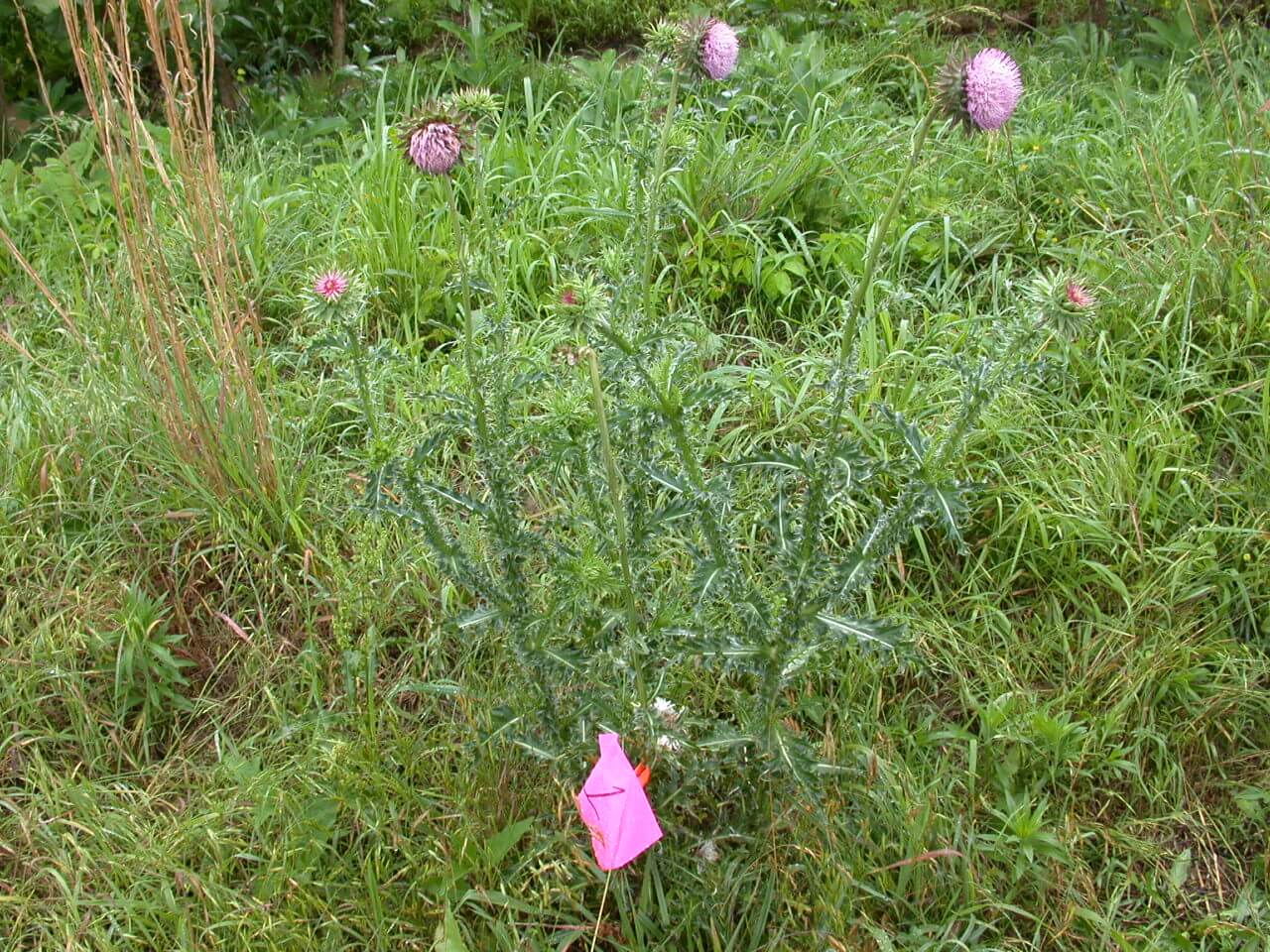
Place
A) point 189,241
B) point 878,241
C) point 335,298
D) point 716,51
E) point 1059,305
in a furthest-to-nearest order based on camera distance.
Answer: point 189,241
point 716,51
point 335,298
point 1059,305
point 878,241

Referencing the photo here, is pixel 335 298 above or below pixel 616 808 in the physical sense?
above

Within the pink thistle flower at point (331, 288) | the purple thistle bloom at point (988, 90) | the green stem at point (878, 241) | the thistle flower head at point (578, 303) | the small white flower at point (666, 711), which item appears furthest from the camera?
the small white flower at point (666, 711)

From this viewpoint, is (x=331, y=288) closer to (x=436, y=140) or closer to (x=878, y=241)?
(x=436, y=140)

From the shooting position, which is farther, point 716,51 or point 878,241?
point 716,51

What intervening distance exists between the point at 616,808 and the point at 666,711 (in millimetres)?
363

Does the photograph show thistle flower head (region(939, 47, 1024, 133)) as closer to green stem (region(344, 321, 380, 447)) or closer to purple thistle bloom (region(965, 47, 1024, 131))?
purple thistle bloom (region(965, 47, 1024, 131))

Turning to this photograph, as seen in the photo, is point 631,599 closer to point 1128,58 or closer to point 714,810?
point 714,810

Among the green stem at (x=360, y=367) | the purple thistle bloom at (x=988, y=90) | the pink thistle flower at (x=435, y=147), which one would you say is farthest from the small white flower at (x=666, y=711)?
the purple thistle bloom at (x=988, y=90)

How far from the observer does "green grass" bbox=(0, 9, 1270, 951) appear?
194 cm

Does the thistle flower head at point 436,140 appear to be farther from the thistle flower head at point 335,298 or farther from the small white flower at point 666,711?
the small white flower at point 666,711

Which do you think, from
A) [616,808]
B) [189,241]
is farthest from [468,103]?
[616,808]

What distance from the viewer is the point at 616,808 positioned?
5.23 feet

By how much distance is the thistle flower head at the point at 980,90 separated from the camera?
151 cm

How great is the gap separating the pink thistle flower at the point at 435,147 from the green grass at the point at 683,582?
41cm
